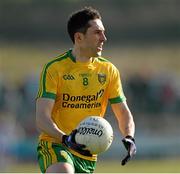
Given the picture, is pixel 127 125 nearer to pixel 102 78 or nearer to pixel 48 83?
pixel 102 78

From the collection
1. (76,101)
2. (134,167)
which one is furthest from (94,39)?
(134,167)

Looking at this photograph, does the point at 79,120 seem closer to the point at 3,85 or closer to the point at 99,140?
the point at 99,140

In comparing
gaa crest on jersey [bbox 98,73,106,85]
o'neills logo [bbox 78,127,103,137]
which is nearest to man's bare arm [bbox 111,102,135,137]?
gaa crest on jersey [bbox 98,73,106,85]

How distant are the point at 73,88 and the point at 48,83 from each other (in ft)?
1.12

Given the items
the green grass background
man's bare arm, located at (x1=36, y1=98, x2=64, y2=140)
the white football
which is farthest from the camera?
the green grass background

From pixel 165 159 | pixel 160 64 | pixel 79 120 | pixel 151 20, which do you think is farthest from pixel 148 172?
pixel 151 20

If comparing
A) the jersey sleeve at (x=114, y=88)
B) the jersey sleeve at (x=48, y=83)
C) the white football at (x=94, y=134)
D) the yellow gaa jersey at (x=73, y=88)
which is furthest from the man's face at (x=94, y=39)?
the white football at (x=94, y=134)

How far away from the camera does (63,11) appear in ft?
119

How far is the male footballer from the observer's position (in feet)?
36.7

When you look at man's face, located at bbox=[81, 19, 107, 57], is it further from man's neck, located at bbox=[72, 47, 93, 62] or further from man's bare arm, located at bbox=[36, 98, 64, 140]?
man's bare arm, located at bbox=[36, 98, 64, 140]

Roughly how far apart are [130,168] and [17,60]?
1290 cm

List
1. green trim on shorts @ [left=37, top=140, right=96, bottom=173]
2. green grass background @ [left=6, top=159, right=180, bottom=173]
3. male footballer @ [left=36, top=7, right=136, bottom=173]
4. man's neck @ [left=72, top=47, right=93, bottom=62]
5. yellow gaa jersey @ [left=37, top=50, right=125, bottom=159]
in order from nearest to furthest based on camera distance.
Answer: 1. green trim on shorts @ [left=37, top=140, right=96, bottom=173]
2. male footballer @ [left=36, top=7, right=136, bottom=173]
3. yellow gaa jersey @ [left=37, top=50, right=125, bottom=159]
4. man's neck @ [left=72, top=47, right=93, bottom=62]
5. green grass background @ [left=6, top=159, right=180, bottom=173]

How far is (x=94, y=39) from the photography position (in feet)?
37.7

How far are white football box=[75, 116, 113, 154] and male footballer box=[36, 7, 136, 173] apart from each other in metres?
0.40
